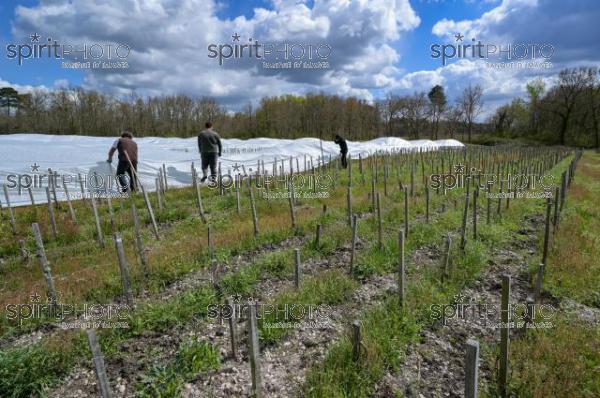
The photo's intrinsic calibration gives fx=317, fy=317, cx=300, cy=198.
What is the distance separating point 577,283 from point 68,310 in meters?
5.96

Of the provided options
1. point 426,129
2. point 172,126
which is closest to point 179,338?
point 172,126

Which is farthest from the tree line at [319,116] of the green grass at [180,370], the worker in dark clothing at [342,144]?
the green grass at [180,370]

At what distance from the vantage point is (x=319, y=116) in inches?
1578

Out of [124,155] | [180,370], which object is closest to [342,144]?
[124,155]

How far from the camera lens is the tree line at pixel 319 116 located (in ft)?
108

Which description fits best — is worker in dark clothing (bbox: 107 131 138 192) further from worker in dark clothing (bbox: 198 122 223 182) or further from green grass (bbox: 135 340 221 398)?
green grass (bbox: 135 340 221 398)

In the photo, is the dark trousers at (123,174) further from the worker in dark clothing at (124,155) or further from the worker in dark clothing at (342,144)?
the worker in dark clothing at (342,144)

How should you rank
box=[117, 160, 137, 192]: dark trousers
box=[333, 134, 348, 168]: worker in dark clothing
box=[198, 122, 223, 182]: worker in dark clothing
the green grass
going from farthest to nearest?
box=[333, 134, 348, 168]: worker in dark clothing
box=[198, 122, 223, 182]: worker in dark clothing
box=[117, 160, 137, 192]: dark trousers
the green grass

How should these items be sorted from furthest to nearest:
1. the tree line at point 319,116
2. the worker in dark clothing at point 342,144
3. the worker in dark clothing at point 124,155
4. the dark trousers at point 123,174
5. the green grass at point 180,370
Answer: the tree line at point 319,116
the worker in dark clothing at point 342,144
the dark trousers at point 123,174
the worker in dark clothing at point 124,155
the green grass at point 180,370

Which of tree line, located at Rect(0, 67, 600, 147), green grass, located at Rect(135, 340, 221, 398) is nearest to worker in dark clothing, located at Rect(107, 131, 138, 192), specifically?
green grass, located at Rect(135, 340, 221, 398)

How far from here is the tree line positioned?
33.0 meters

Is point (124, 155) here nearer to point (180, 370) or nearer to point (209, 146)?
Result: point (209, 146)

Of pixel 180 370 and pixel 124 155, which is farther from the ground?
pixel 124 155

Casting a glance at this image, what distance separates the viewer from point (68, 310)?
A: 3.40 metres
